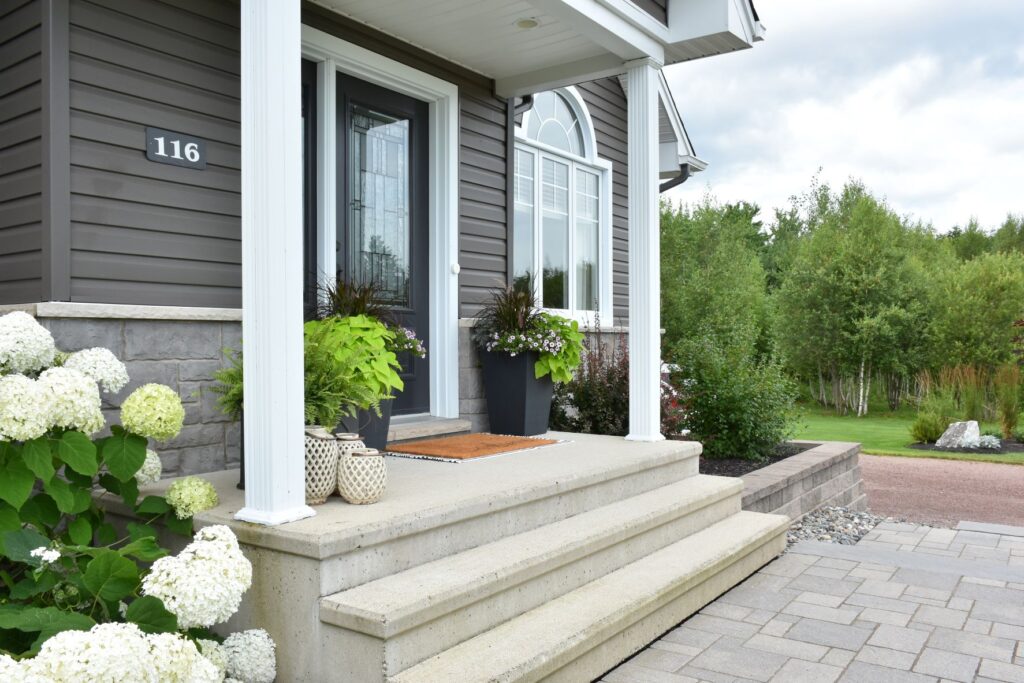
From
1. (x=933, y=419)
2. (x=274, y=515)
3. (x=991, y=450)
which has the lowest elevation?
(x=991, y=450)

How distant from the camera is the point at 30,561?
2.05m

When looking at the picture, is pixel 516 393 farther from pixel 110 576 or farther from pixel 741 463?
pixel 110 576

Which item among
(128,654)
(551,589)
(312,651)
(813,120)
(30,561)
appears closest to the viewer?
(128,654)

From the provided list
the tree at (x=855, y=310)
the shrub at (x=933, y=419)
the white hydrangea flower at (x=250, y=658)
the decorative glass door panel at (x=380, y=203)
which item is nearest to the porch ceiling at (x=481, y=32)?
the decorative glass door panel at (x=380, y=203)

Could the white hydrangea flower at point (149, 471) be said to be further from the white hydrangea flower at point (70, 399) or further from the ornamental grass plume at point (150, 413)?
the white hydrangea flower at point (70, 399)

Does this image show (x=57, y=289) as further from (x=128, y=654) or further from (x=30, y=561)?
(x=128, y=654)

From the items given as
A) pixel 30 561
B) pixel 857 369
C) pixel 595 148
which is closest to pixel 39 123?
pixel 30 561

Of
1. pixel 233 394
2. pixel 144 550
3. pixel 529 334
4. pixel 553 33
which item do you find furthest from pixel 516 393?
pixel 144 550

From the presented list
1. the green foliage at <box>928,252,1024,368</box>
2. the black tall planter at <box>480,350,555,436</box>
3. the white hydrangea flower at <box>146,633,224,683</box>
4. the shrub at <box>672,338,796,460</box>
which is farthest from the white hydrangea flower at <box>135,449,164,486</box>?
the green foliage at <box>928,252,1024,368</box>

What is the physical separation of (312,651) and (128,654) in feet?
2.46

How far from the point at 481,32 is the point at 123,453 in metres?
A: 3.14

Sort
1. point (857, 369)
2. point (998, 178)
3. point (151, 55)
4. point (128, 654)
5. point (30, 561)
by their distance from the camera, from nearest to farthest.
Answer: point (128, 654), point (30, 561), point (151, 55), point (857, 369), point (998, 178)

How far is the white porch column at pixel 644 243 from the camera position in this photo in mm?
4754

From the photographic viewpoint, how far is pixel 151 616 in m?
1.95
